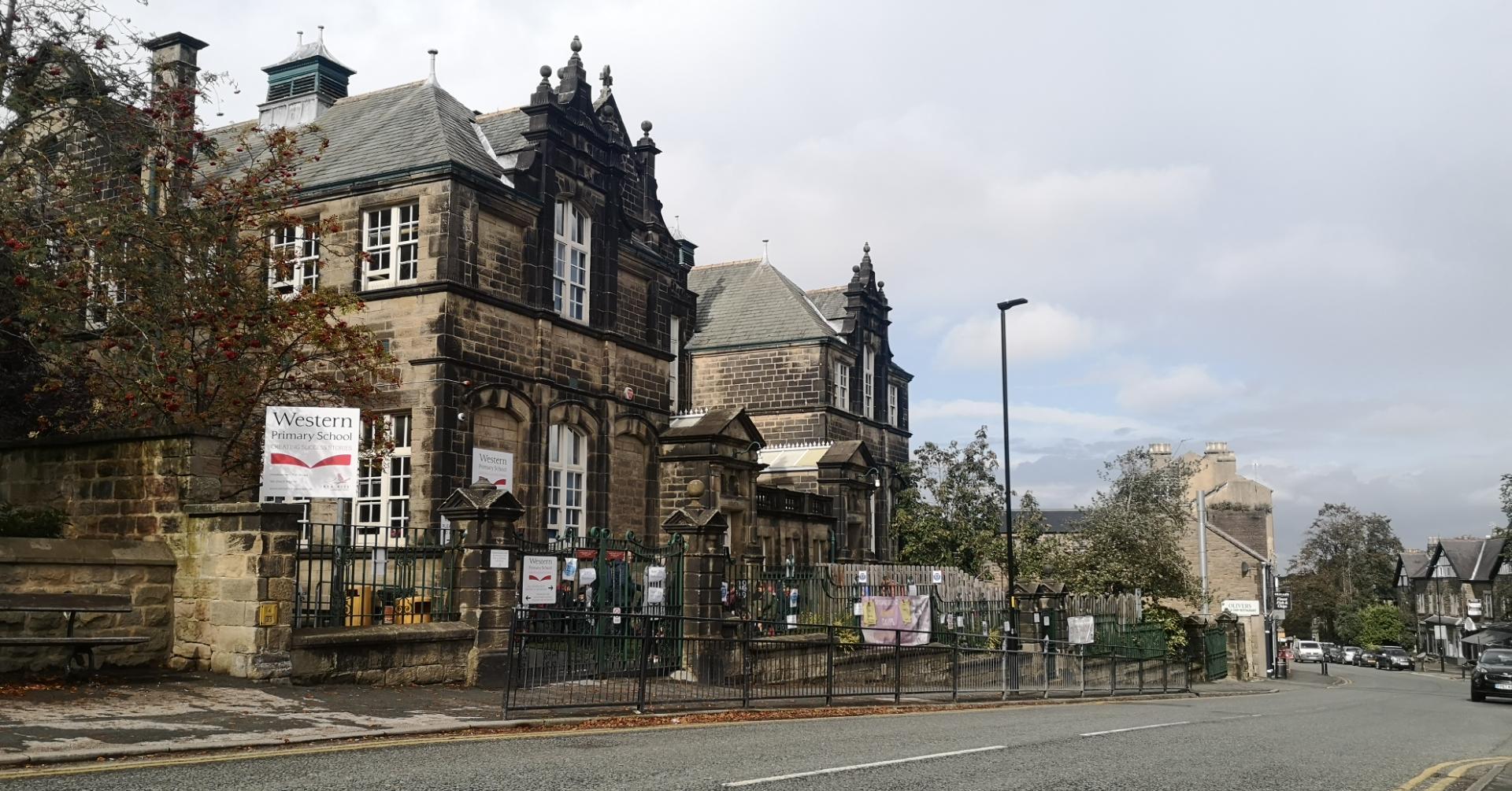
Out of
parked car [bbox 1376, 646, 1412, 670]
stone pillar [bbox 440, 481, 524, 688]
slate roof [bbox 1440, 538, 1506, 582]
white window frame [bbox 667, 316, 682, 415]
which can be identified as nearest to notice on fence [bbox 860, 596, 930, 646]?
stone pillar [bbox 440, 481, 524, 688]

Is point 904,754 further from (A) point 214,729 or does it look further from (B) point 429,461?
(B) point 429,461

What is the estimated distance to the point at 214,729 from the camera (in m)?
10.1

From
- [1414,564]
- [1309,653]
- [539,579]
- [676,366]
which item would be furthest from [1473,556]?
[539,579]

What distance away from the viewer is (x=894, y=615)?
878 inches

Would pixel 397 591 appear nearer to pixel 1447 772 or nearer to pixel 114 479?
pixel 114 479

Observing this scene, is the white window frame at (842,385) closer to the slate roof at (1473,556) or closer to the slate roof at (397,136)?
the slate roof at (397,136)

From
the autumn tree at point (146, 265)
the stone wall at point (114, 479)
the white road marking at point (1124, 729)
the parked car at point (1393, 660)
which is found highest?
the autumn tree at point (146, 265)

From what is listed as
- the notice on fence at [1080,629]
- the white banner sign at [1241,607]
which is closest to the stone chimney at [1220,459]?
the white banner sign at [1241,607]

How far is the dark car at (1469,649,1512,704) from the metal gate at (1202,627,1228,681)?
1051cm

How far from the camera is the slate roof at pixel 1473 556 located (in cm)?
8125

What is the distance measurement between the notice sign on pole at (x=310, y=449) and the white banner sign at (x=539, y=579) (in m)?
2.54

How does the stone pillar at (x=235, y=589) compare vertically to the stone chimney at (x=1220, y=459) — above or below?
below

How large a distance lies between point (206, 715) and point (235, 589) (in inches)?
104

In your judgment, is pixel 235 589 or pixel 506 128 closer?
pixel 235 589
